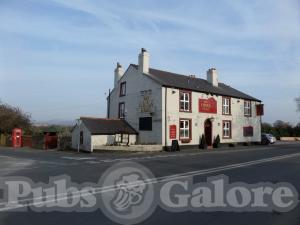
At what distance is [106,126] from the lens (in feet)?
114

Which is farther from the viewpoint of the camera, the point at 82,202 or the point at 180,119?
the point at 180,119

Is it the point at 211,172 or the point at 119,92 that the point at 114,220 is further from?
the point at 119,92

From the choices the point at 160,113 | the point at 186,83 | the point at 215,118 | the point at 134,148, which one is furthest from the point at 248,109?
the point at 134,148

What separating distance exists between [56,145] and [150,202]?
3012 centimetres

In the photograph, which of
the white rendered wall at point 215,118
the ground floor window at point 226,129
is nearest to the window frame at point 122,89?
the white rendered wall at point 215,118

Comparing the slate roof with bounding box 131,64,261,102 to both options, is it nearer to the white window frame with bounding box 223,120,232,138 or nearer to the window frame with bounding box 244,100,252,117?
the window frame with bounding box 244,100,252,117

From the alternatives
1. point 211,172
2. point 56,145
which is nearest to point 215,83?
point 56,145

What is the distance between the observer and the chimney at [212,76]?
146ft

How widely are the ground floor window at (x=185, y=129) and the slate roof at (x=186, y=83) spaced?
3.05 meters

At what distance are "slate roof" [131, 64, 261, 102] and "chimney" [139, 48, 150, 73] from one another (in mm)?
708

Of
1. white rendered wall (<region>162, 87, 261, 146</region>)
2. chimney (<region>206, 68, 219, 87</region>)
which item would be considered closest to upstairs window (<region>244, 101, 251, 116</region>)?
white rendered wall (<region>162, 87, 261, 146</region>)

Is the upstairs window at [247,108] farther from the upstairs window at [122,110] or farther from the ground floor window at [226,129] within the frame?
the upstairs window at [122,110]

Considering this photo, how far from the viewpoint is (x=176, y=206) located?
30.3ft

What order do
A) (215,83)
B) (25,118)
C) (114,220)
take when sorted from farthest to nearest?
(25,118) → (215,83) → (114,220)
